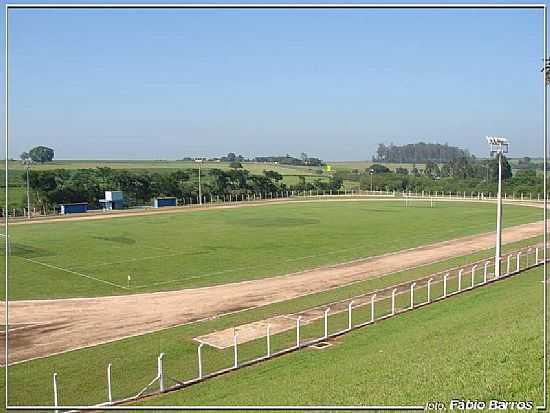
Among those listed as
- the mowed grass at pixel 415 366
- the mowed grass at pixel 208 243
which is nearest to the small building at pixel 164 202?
the mowed grass at pixel 208 243

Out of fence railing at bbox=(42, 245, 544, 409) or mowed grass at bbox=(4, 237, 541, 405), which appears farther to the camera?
fence railing at bbox=(42, 245, 544, 409)

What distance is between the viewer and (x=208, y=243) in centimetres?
3066

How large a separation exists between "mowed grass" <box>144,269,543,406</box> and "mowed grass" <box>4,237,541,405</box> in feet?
1.82

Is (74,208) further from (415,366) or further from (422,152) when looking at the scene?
(415,366)

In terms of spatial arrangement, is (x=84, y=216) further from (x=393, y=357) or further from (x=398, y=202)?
(x=393, y=357)

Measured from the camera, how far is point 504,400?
5.24m

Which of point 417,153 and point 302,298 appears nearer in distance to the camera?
point 302,298

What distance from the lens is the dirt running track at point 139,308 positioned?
44.6ft

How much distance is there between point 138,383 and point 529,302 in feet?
26.0

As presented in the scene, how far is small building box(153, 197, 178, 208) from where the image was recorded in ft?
182

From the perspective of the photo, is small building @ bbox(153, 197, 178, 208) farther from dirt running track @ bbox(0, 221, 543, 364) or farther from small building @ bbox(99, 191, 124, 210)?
dirt running track @ bbox(0, 221, 543, 364)

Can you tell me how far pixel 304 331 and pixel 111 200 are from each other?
3894cm

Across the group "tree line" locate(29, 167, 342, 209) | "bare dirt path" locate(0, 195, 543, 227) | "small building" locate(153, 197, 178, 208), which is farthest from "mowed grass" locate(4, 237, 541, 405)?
"small building" locate(153, 197, 178, 208)

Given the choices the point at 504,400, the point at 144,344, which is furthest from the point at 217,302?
the point at 504,400
